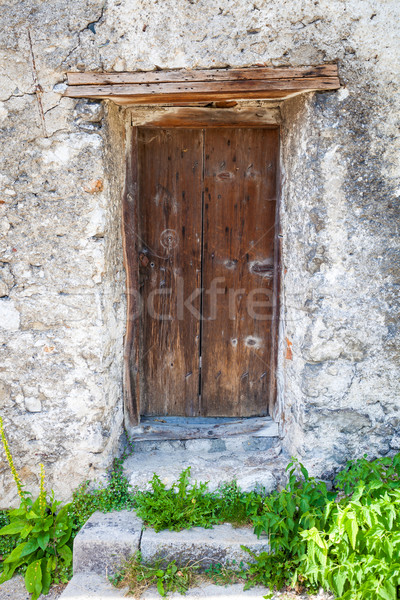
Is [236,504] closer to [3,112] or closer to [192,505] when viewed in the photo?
[192,505]

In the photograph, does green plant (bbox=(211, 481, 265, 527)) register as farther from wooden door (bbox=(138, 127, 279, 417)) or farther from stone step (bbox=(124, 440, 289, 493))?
wooden door (bbox=(138, 127, 279, 417))

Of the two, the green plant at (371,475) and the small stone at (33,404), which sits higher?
the small stone at (33,404)

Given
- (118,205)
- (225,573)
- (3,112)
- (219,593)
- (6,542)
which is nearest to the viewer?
(219,593)

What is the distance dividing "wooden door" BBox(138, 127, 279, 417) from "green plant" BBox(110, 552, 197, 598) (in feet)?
3.06

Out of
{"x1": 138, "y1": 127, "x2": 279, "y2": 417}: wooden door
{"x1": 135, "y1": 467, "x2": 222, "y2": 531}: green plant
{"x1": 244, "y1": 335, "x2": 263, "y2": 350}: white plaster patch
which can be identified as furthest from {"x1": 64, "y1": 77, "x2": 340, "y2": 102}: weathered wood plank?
{"x1": 135, "y1": 467, "x2": 222, "y2": 531}: green plant

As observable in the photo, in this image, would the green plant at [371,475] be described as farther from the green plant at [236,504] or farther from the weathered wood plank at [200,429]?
the weathered wood plank at [200,429]

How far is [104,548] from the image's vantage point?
212cm

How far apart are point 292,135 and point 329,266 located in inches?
29.5

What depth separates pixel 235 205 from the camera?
2.69 m

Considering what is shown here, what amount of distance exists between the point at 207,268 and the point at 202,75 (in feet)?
3.56

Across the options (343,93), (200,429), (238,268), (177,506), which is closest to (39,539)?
(177,506)

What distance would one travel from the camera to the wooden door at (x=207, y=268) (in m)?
2.66

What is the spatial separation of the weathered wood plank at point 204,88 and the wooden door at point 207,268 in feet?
1.57

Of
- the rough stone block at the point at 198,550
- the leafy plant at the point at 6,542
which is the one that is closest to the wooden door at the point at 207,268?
the rough stone block at the point at 198,550
